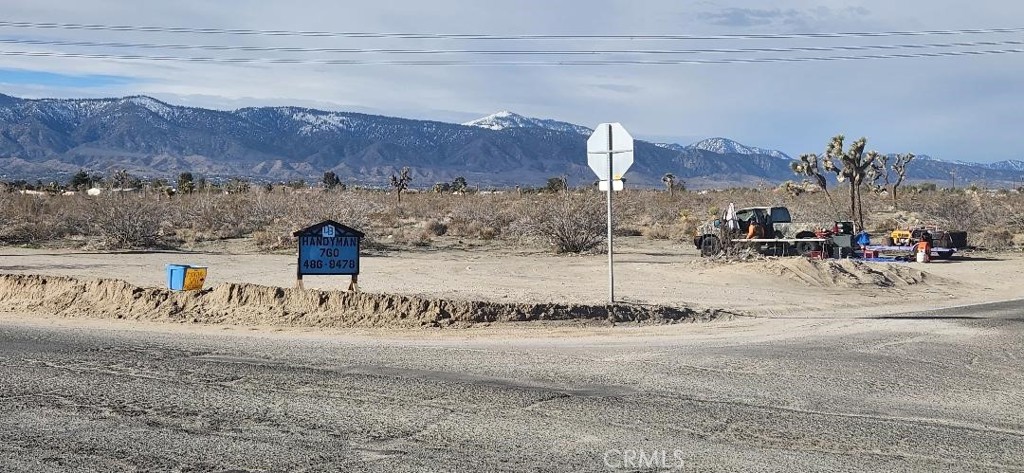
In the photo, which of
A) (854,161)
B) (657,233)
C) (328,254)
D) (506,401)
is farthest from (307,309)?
(854,161)

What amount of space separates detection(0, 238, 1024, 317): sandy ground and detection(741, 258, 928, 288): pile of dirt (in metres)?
0.03

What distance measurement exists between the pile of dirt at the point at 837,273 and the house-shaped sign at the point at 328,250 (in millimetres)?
9069

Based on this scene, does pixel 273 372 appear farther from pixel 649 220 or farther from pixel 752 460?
pixel 649 220

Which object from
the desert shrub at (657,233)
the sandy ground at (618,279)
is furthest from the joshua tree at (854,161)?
the sandy ground at (618,279)

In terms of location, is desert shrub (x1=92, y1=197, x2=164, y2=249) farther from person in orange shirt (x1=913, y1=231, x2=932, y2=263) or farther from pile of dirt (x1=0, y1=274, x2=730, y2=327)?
person in orange shirt (x1=913, y1=231, x2=932, y2=263)

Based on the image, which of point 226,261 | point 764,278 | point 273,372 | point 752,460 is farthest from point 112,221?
point 752,460

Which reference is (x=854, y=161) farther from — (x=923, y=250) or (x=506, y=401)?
(x=506, y=401)

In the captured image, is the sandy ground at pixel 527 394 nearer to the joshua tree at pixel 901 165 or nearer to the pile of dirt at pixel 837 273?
the pile of dirt at pixel 837 273

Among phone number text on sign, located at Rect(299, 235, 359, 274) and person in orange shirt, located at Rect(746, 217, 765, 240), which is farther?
person in orange shirt, located at Rect(746, 217, 765, 240)

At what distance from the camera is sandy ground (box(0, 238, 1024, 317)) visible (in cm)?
1717

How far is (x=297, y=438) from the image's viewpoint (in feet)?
24.3

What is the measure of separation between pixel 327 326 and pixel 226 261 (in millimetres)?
11827

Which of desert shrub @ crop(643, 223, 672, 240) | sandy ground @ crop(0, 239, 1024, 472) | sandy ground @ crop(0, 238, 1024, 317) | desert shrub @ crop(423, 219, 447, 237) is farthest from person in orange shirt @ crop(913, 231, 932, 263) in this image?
desert shrub @ crop(423, 219, 447, 237)

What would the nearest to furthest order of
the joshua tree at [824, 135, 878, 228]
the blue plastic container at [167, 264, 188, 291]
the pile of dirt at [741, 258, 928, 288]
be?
the blue plastic container at [167, 264, 188, 291] → the pile of dirt at [741, 258, 928, 288] → the joshua tree at [824, 135, 878, 228]
